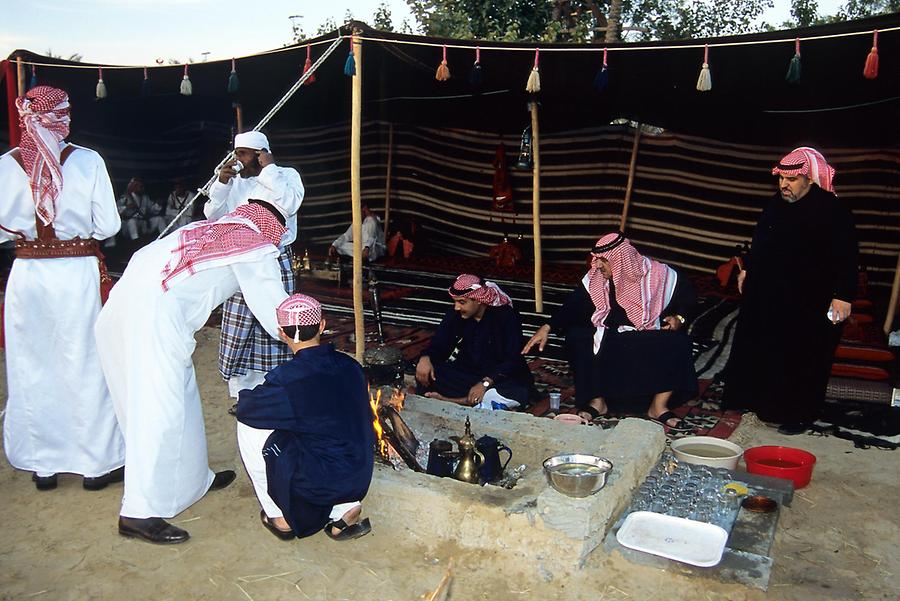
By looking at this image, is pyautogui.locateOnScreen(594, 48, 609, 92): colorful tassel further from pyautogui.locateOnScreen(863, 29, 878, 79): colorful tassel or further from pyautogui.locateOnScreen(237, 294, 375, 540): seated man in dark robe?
pyautogui.locateOnScreen(237, 294, 375, 540): seated man in dark robe

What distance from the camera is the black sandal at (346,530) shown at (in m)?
3.42

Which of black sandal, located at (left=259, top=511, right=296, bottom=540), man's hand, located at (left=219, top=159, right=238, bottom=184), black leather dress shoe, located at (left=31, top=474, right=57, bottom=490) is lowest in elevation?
black leather dress shoe, located at (left=31, top=474, right=57, bottom=490)

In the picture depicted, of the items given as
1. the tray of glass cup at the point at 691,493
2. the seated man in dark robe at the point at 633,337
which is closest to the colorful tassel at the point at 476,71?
the seated man in dark robe at the point at 633,337

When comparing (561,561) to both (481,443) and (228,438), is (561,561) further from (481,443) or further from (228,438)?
(228,438)

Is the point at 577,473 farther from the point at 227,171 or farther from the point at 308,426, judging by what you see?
the point at 227,171

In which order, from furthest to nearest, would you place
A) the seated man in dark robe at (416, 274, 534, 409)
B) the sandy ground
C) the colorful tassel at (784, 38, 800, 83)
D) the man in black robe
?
the seated man in dark robe at (416, 274, 534, 409), the colorful tassel at (784, 38, 800, 83), the man in black robe, the sandy ground

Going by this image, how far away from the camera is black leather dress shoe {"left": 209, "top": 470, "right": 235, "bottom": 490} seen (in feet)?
13.0

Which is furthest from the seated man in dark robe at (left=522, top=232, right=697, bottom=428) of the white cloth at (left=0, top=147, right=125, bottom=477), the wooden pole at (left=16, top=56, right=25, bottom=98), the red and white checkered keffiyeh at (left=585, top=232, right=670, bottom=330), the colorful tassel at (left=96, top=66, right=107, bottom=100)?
the wooden pole at (left=16, top=56, right=25, bottom=98)

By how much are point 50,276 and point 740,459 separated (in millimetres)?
3809

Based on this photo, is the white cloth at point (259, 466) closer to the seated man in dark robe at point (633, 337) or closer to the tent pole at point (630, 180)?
the seated man in dark robe at point (633, 337)

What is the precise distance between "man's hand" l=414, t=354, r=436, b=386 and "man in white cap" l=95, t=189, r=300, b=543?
73.7 inches

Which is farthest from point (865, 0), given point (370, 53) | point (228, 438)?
point (228, 438)

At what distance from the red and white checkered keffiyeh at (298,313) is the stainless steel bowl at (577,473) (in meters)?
1.14

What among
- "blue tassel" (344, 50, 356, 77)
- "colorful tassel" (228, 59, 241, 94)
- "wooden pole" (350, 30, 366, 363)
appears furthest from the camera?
"colorful tassel" (228, 59, 241, 94)
